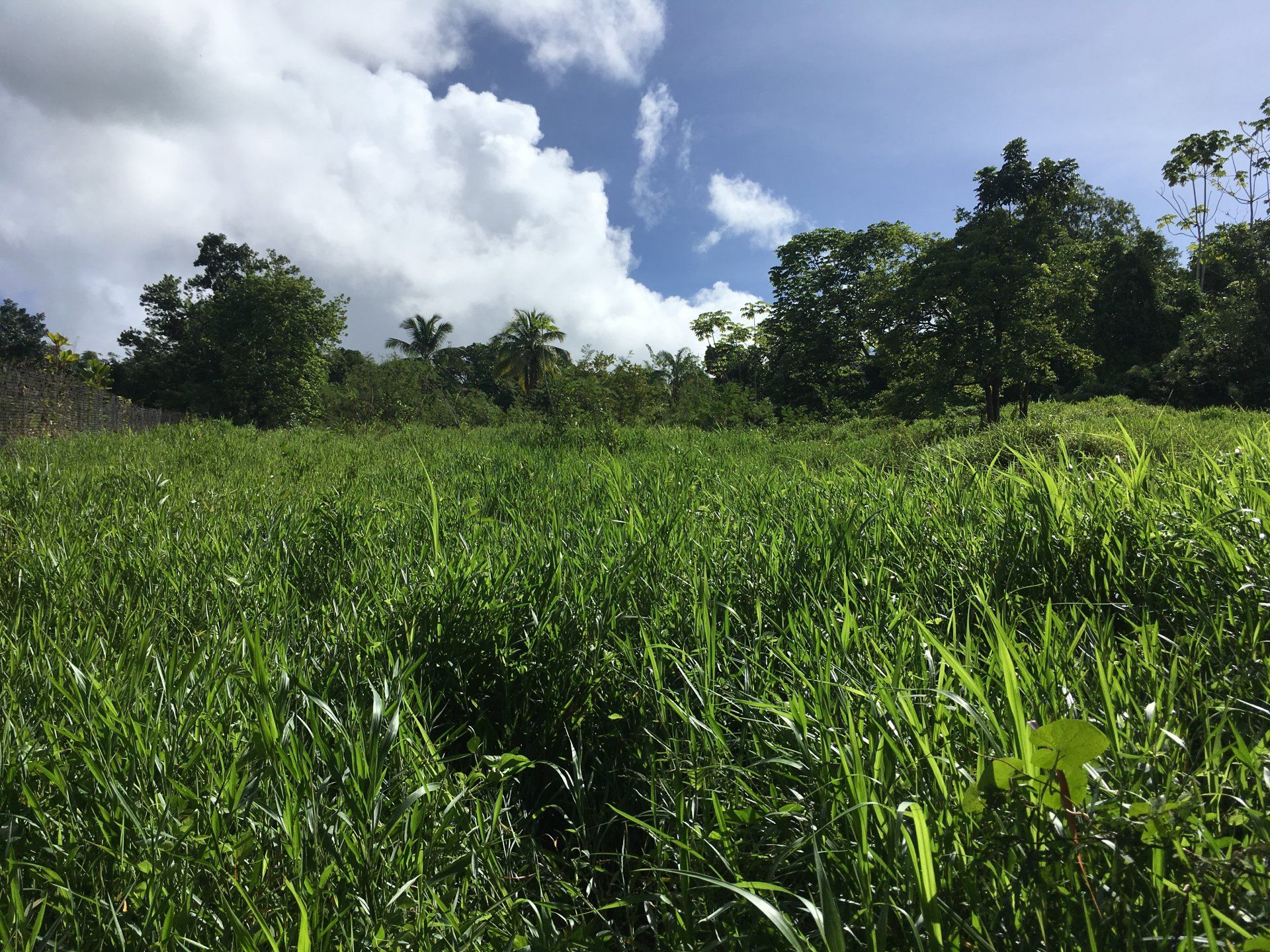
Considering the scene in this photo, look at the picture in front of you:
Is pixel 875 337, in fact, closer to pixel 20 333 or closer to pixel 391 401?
pixel 391 401

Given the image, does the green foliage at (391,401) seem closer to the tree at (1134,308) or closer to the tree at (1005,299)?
the tree at (1005,299)

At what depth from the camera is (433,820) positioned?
3.75ft

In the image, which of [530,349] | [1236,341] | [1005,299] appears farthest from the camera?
[530,349]

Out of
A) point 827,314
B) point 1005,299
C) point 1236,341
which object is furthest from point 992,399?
point 827,314

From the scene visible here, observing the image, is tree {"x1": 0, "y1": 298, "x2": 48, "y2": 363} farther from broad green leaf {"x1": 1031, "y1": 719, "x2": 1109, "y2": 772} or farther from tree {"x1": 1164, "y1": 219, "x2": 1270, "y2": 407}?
tree {"x1": 1164, "y1": 219, "x2": 1270, "y2": 407}

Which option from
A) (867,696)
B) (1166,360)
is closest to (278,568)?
(867,696)

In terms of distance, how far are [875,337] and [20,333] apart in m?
60.5

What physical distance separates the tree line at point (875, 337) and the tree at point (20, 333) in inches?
8.7

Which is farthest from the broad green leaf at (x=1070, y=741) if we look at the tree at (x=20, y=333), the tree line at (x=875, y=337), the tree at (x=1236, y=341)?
the tree at (x=20, y=333)

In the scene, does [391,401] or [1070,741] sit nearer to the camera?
[1070,741]

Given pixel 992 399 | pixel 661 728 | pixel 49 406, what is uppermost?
pixel 992 399

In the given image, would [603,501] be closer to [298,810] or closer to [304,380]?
[298,810]

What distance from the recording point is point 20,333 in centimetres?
4497

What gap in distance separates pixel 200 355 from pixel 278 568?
42.3m
